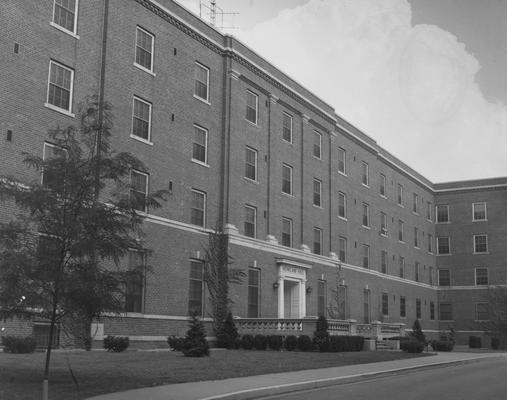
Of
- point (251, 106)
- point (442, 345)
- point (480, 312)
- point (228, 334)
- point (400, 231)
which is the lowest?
point (442, 345)

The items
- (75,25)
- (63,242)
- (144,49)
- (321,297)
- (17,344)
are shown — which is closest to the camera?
(63,242)

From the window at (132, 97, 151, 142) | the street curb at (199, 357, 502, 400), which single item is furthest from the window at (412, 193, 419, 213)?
the street curb at (199, 357, 502, 400)

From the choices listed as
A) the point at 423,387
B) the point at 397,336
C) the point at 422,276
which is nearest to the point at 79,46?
the point at 423,387

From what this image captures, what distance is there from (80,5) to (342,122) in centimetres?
2808

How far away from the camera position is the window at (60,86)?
90.4 feet

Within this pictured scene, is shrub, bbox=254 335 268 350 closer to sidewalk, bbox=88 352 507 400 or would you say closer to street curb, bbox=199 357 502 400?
street curb, bbox=199 357 502 400

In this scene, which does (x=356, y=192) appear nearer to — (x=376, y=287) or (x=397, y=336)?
(x=376, y=287)

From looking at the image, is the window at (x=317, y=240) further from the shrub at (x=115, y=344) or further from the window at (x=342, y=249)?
the shrub at (x=115, y=344)

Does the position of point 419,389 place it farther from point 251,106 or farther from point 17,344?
point 251,106

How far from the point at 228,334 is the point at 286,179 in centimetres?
1306

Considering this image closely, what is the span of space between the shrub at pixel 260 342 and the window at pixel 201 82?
13112mm

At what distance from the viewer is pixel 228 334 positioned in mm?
34969

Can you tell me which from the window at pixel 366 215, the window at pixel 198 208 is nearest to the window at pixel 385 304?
the window at pixel 366 215

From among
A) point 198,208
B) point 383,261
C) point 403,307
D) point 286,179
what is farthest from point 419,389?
point 403,307
